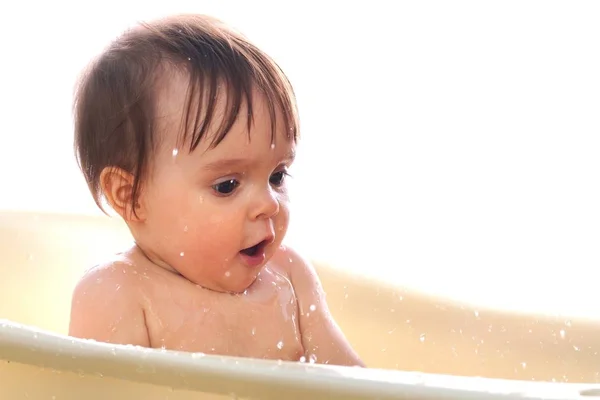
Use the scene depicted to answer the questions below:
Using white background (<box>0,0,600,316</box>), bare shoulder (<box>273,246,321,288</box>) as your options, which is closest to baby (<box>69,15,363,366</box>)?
bare shoulder (<box>273,246,321,288</box>)

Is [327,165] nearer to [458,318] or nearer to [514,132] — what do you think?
[514,132]

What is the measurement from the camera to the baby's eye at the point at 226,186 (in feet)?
3.44

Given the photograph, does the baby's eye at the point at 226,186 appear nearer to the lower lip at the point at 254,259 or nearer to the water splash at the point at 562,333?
the lower lip at the point at 254,259

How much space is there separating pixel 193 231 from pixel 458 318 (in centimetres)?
47

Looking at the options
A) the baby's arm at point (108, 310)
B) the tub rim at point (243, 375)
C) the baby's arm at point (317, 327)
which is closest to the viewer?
the tub rim at point (243, 375)

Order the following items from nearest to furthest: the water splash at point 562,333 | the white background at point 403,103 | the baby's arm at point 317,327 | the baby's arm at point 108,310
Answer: the baby's arm at point 108,310 < the baby's arm at point 317,327 < the water splash at point 562,333 < the white background at point 403,103

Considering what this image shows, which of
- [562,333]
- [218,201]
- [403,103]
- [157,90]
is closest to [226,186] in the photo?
[218,201]

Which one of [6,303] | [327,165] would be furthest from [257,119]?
[327,165]

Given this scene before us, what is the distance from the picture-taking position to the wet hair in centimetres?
102

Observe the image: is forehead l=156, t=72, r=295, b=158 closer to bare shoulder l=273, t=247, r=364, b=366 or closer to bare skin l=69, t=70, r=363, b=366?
bare skin l=69, t=70, r=363, b=366

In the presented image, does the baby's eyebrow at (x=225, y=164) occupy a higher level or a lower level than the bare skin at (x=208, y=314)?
higher

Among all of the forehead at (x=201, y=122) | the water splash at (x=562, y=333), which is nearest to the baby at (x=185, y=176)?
the forehead at (x=201, y=122)

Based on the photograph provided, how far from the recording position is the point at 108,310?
1.01m

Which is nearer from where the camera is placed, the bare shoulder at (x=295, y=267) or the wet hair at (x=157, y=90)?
the wet hair at (x=157, y=90)
